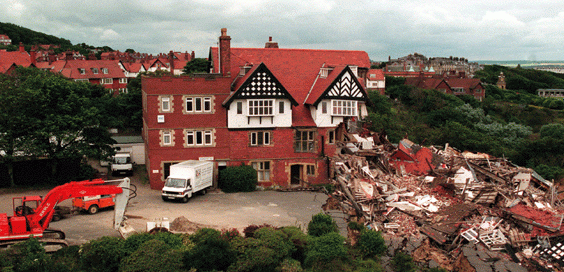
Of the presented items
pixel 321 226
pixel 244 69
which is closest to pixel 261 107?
pixel 244 69

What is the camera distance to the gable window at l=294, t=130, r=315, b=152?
33125mm

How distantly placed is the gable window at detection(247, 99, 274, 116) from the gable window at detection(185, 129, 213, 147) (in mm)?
3371

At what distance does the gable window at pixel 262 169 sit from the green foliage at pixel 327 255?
15360 millimetres

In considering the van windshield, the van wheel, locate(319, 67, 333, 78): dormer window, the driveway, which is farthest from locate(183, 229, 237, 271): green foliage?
locate(319, 67, 333, 78): dormer window

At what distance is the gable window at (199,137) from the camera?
31406mm

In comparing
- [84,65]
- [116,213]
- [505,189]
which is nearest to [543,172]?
[505,189]

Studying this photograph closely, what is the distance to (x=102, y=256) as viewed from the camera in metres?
16.2

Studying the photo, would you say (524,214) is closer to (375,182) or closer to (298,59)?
(375,182)

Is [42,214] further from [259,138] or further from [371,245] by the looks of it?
[259,138]

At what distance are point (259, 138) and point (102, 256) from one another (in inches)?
697

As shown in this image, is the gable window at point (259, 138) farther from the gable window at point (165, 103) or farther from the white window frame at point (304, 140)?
the gable window at point (165, 103)

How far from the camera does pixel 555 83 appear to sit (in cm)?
15112

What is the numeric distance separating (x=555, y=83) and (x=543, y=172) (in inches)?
5060

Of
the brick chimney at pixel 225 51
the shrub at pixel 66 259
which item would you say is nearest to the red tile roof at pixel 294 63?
the brick chimney at pixel 225 51
